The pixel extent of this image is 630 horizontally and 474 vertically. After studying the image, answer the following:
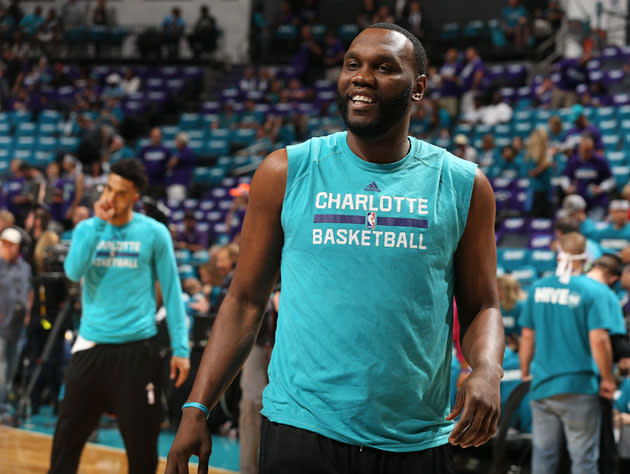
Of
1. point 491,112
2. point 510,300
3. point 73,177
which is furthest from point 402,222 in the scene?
point 491,112

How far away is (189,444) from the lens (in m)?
1.98

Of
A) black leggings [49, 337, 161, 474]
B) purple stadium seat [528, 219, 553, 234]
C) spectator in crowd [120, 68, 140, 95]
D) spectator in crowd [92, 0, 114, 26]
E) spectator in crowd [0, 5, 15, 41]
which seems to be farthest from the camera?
spectator in crowd [92, 0, 114, 26]

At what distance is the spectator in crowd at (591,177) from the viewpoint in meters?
10.8

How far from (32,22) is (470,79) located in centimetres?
1130

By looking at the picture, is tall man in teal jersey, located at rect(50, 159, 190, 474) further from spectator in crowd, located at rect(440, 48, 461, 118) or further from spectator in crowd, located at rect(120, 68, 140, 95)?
spectator in crowd, located at rect(120, 68, 140, 95)

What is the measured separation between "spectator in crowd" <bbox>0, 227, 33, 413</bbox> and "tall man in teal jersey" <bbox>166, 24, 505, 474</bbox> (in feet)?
21.6

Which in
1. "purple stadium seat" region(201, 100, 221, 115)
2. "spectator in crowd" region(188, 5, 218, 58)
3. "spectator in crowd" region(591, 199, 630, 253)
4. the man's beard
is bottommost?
"spectator in crowd" region(591, 199, 630, 253)

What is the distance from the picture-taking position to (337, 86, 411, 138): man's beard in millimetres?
2053

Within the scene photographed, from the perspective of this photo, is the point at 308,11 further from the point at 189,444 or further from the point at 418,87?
the point at 189,444

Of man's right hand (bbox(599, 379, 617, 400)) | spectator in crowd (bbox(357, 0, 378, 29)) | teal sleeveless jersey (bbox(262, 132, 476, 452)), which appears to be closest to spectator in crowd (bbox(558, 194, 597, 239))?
man's right hand (bbox(599, 379, 617, 400))

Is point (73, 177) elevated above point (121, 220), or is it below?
below

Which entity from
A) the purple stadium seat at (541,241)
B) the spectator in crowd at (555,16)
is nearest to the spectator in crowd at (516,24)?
the spectator in crowd at (555,16)

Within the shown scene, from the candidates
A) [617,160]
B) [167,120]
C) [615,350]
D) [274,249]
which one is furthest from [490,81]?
[274,249]

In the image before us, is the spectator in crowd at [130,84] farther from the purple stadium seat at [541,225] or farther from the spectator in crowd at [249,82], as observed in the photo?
the purple stadium seat at [541,225]
